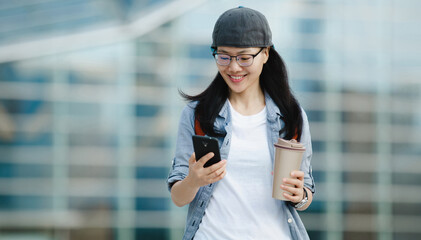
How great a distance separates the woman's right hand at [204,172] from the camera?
1903 millimetres

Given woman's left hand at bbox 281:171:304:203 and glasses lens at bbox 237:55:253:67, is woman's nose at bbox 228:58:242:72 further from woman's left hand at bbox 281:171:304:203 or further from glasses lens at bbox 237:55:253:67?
woman's left hand at bbox 281:171:304:203

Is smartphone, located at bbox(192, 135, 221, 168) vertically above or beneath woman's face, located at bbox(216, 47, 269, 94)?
beneath

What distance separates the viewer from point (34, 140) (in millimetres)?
13031

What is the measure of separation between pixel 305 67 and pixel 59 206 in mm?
6693

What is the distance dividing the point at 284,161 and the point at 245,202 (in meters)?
0.23

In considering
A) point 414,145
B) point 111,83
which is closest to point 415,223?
point 414,145

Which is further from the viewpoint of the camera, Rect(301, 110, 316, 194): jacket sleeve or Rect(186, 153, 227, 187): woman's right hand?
Rect(301, 110, 316, 194): jacket sleeve

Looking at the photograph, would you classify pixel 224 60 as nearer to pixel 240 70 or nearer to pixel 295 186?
pixel 240 70

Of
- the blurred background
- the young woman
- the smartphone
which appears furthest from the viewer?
the blurred background

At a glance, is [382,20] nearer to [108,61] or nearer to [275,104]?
[108,61]

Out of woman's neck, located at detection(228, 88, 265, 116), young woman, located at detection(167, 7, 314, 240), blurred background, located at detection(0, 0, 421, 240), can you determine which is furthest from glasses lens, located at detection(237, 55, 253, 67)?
blurred background, located at detection(0, 0, 421, 240)

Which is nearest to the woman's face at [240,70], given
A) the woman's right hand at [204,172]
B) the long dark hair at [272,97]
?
the long dark hair at [272,97]

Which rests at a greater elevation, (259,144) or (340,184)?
(259,144)

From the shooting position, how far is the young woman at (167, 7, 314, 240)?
203 centimetres
